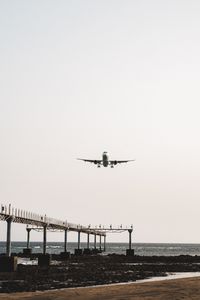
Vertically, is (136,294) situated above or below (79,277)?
above

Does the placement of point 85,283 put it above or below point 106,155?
below

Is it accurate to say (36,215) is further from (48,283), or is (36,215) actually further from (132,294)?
(132,294)

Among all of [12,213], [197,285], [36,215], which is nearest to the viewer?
[197,285]

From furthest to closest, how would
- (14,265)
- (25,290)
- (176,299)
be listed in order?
(14,265)
(25,290)
(176,299)

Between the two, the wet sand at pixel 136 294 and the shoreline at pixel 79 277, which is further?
the shoreline at pixel 79 277

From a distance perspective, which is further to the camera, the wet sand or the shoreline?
the shoreline

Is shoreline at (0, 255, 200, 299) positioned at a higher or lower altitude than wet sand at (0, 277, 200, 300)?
lower

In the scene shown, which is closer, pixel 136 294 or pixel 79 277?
pixel 136 294

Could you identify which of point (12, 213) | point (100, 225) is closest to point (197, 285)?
point (12, 213)

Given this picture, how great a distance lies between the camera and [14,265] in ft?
191

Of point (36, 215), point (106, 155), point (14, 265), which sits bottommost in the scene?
point (14, 265)

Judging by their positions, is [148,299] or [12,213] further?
[12,213]

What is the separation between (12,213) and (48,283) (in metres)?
29.3

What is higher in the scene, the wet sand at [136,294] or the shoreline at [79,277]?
the wet sand at [136,294]
